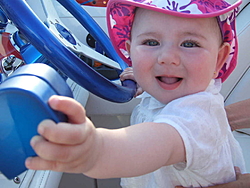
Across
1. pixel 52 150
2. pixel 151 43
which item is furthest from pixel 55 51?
pixel 52 150

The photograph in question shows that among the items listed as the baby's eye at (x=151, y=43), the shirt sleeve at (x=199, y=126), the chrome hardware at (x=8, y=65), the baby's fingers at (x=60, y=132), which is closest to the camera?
the baby's fingers at (x=60, y=132)

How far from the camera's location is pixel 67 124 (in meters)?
0.32

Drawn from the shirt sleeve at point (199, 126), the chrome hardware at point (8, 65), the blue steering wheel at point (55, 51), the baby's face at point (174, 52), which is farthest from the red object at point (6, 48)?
the shirt sleeve at point (199, 126)

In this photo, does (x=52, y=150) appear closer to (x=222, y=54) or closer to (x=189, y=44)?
(x=189, y=44)

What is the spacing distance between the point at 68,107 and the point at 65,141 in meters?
0.04

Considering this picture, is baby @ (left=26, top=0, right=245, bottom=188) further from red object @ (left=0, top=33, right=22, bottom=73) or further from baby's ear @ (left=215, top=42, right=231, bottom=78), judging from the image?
red object @ (left=0, top=33, right=22, bottom=73)

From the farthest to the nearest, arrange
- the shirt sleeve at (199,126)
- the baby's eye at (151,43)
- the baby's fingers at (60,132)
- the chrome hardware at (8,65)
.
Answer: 1. the chrome hardware at (8,65)
2. the baby's eye at (151,43)
3. the shirt sleeve at (199,126)
4. the baby's fingers at (60,132)

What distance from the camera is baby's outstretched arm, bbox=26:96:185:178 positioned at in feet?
1.03

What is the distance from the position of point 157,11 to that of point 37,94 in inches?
14.4

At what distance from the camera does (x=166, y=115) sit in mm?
518

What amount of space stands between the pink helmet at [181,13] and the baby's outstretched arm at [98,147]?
0.85ft

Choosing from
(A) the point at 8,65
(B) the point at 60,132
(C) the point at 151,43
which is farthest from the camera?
(A) the point at 8,65

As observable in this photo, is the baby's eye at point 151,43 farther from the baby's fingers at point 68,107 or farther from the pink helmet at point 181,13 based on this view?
the baby's fingers at point 68,107

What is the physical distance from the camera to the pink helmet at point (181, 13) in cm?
57
